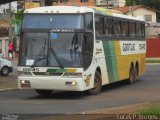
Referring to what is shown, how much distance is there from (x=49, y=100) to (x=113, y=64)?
4860 millimetres

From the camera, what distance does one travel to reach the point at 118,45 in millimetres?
24125

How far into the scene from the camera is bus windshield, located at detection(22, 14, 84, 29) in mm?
19734

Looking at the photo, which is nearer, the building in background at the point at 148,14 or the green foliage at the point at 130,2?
the building in background at the point at 148,14

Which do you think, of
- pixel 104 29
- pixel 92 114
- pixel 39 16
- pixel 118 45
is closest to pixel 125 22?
pixel 118 45

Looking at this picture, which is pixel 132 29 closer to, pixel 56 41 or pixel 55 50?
pixel 56 41

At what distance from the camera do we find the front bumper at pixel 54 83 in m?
19.1

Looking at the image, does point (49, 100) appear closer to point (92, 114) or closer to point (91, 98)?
point (91, 98)

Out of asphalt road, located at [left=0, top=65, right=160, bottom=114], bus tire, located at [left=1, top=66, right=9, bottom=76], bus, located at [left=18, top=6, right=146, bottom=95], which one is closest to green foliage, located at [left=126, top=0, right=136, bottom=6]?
bus tire, located at [left=1, top=66, right=9, bottom=76]

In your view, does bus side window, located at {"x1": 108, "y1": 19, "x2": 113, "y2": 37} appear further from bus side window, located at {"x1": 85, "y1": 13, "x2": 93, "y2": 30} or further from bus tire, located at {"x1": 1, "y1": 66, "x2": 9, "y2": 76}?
bus tire, located at {"x1": 1, "y1": 66, "x2": 9, "y2": 76}

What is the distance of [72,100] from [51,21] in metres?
2.90

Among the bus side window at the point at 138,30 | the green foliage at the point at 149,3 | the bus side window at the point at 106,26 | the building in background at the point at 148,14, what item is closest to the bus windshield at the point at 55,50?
the bus side window at the point at 106,26

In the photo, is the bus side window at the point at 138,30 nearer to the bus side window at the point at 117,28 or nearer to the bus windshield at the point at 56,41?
the bus side window at the point at 117,28

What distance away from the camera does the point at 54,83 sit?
19188 mm

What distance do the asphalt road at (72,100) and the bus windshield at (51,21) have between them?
2551mm
